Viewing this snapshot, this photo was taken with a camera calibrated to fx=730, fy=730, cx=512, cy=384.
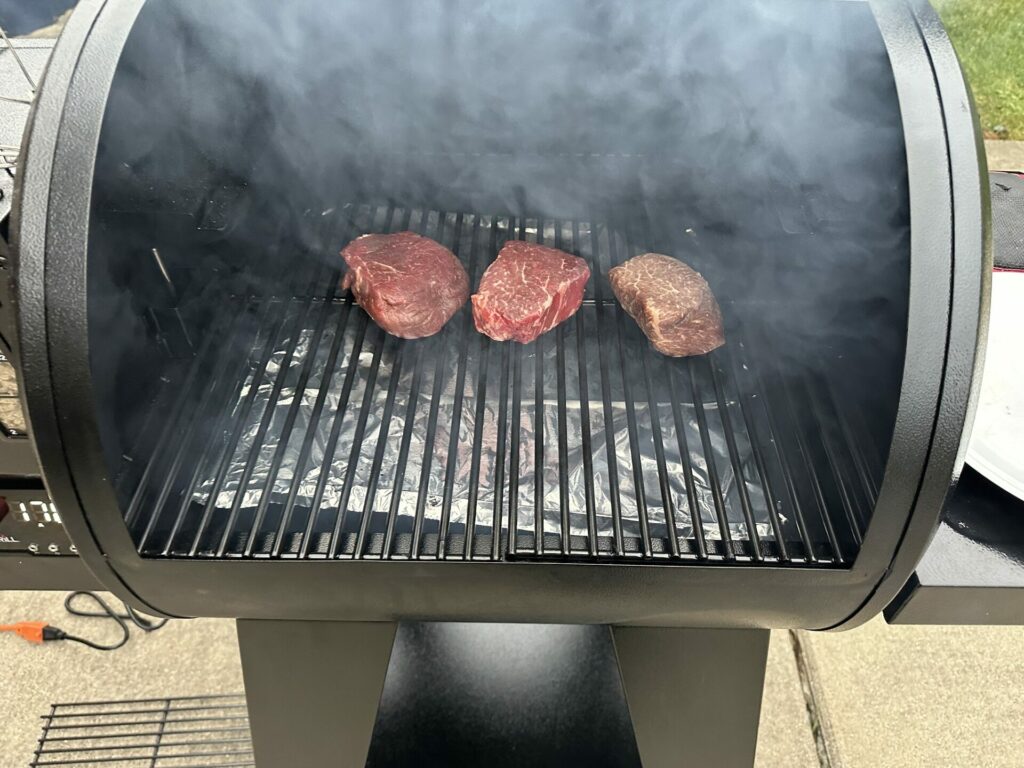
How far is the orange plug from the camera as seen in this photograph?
221cm

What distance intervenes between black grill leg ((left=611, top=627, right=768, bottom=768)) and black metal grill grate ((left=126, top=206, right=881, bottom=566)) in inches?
8.1

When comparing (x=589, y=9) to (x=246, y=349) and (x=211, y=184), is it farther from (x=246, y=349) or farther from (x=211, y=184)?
(x=246, y=349)

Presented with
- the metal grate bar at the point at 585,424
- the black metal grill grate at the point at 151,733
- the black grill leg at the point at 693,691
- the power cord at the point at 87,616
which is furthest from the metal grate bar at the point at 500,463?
the power cord at the point at 87,616

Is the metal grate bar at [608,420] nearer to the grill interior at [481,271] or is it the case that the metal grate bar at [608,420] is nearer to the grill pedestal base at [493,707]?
the grill interior at [481,271]

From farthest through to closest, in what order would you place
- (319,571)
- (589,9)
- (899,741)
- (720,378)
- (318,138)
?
(899,741) → (318,138) → (720,378) → (589,9) → (319,571)

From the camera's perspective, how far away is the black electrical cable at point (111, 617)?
222cm

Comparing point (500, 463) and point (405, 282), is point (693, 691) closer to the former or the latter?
point (500, 463)

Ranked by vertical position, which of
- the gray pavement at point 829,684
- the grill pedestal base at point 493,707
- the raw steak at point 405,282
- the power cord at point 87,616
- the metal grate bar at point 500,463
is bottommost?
the gray pavement at point 829,684

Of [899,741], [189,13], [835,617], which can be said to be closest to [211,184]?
[189,13]

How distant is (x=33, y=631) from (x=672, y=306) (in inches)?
83.7

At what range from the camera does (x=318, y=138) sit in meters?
1.55

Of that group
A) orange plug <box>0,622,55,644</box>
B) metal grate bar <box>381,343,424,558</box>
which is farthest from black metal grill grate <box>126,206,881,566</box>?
orange plug <box>0,622,55,644</box>

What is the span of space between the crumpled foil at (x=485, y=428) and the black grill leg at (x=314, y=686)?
228 millimetres

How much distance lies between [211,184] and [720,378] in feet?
3.35
